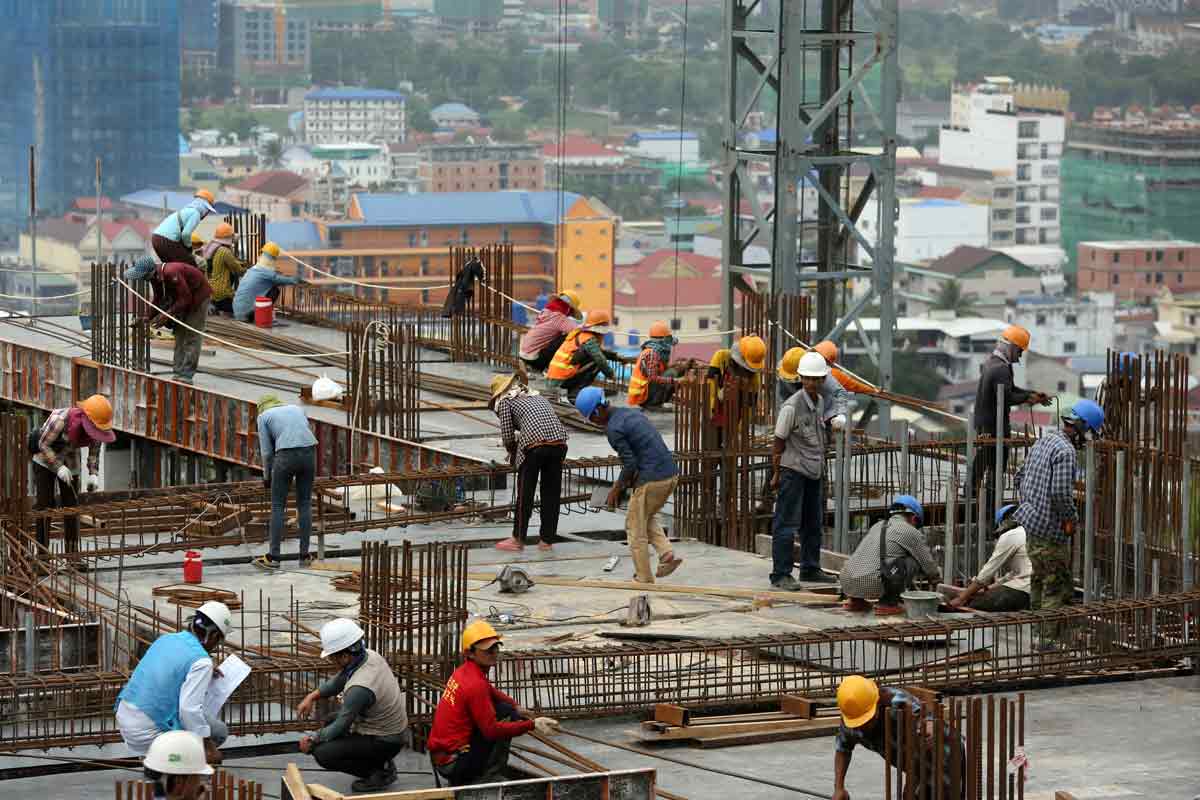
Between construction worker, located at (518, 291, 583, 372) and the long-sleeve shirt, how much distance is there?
8.31 m

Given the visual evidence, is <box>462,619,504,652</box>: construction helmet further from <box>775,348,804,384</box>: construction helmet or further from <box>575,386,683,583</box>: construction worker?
<box>775,348,804,384</box>: construction helmet

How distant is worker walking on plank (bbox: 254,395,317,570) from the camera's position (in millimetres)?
16109

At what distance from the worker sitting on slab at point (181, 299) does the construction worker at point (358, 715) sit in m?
12.1

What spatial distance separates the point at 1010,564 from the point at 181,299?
35.8 feet

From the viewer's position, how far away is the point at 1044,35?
15938 centimetres

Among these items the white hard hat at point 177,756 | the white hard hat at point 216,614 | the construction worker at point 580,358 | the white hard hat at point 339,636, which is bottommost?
the white hard hat at point 177,756

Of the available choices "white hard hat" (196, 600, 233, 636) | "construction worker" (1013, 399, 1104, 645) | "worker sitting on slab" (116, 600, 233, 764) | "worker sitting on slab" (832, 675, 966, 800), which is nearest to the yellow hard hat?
"construction worker" (1013, 399, 1104, 645)

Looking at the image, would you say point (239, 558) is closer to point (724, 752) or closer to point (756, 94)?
point (724, 752)

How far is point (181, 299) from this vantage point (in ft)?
74.6

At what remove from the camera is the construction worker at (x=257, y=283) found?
25.9m

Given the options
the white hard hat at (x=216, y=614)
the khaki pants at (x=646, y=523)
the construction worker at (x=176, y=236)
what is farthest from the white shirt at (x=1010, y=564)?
the construction worker at (x=176, y=236)

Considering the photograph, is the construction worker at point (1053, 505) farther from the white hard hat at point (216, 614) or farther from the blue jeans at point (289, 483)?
the white hard hat at point (216, 614)

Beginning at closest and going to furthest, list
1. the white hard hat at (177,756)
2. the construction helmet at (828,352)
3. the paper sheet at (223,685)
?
the white hard hat at (177,756)
the paper sheet at (223,685)
the construction helmet at (828,352)

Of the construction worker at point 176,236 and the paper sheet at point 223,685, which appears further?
the construction worker at point 176,236
